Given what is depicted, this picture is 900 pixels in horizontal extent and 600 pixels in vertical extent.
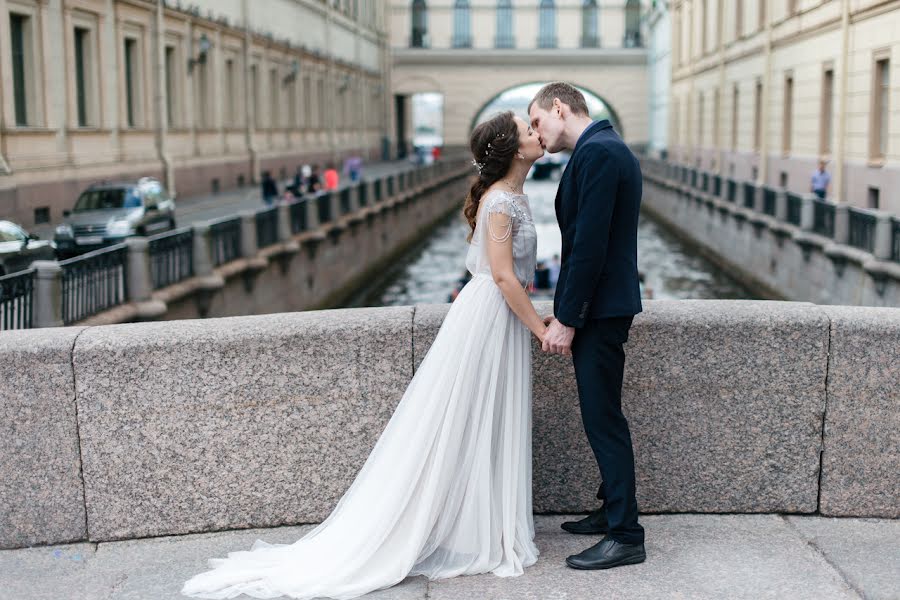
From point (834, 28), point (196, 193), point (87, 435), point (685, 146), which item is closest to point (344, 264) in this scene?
point (196, 193)

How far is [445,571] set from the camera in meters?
Result: 4.47

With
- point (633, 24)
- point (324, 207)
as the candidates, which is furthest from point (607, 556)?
point (633, 24)

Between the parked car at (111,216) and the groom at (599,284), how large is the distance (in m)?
16.6

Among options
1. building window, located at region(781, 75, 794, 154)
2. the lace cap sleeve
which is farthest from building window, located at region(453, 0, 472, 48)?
the lace cap sleeve

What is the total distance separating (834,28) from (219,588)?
26.0 m

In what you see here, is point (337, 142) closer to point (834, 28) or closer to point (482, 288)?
point (834, 28)

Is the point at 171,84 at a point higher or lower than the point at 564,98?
higher

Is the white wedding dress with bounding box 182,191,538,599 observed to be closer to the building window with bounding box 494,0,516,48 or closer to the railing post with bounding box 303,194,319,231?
the railing post with bounding box 303,194,319,231

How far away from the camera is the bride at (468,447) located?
4457mm

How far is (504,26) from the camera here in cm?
7562

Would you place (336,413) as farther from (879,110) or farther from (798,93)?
(798,93)

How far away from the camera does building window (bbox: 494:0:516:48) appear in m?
75.1

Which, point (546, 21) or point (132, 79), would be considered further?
point (546, 21)

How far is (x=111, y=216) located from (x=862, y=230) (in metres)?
12.6
